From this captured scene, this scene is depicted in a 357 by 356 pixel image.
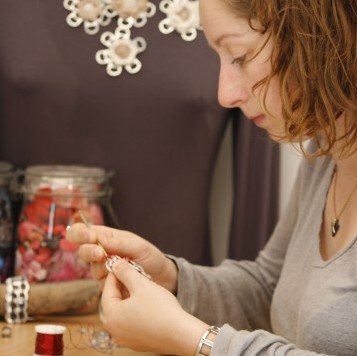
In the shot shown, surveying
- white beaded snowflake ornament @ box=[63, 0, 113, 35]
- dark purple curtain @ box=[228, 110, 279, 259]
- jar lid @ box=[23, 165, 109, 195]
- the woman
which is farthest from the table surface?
white beaded snowflake ornament @ box=[63, 0, 113, 35]

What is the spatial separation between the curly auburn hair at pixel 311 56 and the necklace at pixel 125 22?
50 centimetres

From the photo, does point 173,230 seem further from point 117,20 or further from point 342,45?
point 342,45

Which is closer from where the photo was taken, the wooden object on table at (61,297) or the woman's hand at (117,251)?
the woman's hand at (117,251)

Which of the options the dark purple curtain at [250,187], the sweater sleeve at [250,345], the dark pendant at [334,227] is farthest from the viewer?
the dark purple curtain at [250,187]

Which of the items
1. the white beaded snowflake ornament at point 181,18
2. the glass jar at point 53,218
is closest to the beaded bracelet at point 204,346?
the glass jar at point 53,218

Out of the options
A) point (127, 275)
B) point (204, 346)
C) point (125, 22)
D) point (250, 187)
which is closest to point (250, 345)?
point (204, 346)

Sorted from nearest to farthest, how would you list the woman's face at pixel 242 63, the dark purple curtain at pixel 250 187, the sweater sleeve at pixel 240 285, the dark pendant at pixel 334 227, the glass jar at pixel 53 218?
the woman's face at pixel 242 63 < the dark pendant at pixel 334 227 < the sweater sleeve at pixel 240 285 < the glass jar at pixel 53 218 < the dark purple curtain at pixel 250 187

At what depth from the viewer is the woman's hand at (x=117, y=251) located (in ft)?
4.02

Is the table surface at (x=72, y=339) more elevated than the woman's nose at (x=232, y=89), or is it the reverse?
the woman's nose at (x=232, y=89)

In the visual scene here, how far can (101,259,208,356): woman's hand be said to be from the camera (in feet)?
3.47

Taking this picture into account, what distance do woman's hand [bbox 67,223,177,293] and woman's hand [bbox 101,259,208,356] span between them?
8cm

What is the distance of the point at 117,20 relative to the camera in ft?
5.33

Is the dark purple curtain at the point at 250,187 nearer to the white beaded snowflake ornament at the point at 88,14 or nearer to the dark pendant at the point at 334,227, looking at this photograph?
the white beaded snowflake ornament at the point at 88,14

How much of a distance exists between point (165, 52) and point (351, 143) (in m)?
0.57
